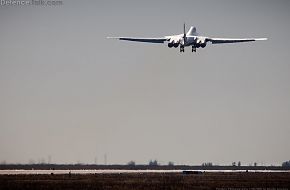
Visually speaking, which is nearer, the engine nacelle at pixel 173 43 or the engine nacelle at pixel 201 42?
the engine nacelle at pixel 173 43

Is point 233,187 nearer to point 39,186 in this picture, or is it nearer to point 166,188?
point 166,188

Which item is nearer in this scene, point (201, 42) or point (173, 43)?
point (201, 42)

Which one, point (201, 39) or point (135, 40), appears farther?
point (135, 40)

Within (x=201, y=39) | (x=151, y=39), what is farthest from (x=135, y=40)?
(x=201, y=39)

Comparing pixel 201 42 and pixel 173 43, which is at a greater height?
pixel 201 42

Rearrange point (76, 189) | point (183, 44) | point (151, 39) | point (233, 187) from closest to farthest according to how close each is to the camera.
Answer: point (76, 189) → point (233, 187) → point (183, 44) → point (151, 39)

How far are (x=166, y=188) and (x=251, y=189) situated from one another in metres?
11.3

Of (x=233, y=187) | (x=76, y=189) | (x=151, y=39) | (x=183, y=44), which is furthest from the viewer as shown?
(x=151, y=39)

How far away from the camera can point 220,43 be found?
111688 mm

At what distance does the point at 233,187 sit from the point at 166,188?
408 inches

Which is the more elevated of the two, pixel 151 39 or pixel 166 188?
pixel 151 39

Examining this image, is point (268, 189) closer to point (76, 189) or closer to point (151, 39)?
point (76, 189)

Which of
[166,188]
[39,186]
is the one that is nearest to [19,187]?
[39,186]

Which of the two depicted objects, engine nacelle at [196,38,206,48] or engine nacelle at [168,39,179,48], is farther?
engine nacelle at [196,38,206,48]
